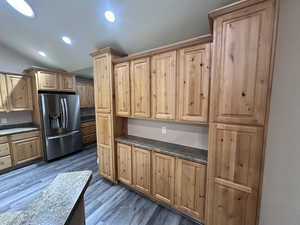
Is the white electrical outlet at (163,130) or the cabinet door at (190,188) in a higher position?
the white electrical outlet at (163,130)

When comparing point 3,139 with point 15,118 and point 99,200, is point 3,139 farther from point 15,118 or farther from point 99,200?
point 99,200

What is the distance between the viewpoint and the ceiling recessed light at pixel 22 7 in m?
2.20

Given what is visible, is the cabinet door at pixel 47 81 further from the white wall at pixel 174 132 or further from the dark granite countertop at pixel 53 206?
the dark granite countertop at pixel 53 206

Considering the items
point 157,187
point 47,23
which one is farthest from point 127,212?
point 47,23

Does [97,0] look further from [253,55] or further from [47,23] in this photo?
[253,55]

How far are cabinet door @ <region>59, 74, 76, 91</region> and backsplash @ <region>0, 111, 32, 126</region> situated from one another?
1208mm

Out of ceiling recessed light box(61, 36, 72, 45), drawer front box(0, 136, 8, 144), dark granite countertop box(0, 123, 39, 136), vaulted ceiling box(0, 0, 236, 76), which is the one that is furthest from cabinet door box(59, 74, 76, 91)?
drawer front box(0, 136, 8, 144)

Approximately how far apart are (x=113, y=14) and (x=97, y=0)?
0.25m

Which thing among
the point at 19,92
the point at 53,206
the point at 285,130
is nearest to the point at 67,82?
the point at 19,92

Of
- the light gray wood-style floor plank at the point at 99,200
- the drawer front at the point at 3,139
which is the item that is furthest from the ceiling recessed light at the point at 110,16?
the drawer front at the point at 3,139

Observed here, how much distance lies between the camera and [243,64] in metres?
1.29

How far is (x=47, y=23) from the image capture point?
8.07 ft

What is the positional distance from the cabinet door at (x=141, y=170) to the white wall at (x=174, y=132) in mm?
397

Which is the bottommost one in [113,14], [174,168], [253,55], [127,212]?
[127,212]
